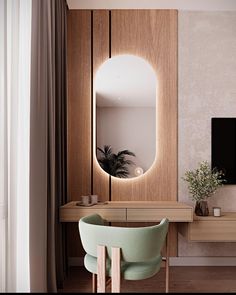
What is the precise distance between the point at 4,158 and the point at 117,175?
174 cm

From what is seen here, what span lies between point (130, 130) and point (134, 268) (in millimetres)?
1717

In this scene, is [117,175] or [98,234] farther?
[117,175]

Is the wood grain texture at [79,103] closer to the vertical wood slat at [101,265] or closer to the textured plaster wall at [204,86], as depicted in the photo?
the textured plaster wall at [204,86]

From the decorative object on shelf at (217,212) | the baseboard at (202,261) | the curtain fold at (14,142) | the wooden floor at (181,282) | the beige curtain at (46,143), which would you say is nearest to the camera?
the curtain fold at (14,142)

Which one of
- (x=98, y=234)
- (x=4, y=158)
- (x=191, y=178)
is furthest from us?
(x=191, y=178)

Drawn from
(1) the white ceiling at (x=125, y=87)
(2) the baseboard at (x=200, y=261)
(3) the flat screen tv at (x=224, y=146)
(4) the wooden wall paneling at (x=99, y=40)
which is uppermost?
(4) the wooden wall paneling at (x=99, y=40)

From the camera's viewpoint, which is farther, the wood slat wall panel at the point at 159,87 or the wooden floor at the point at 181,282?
the wood slat wall panel at the point at 159,87

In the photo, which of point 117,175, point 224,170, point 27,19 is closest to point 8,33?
point 27,19

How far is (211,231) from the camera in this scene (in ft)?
10.6

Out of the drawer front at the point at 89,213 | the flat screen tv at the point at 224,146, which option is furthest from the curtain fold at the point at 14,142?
the flat screen tv at the point at 224,146

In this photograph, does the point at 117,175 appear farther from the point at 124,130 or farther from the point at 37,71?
the point at 37,71

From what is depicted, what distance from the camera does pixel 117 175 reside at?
368 centimetres

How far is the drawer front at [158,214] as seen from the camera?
3.10 m

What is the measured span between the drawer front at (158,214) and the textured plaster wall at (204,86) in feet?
1.86
